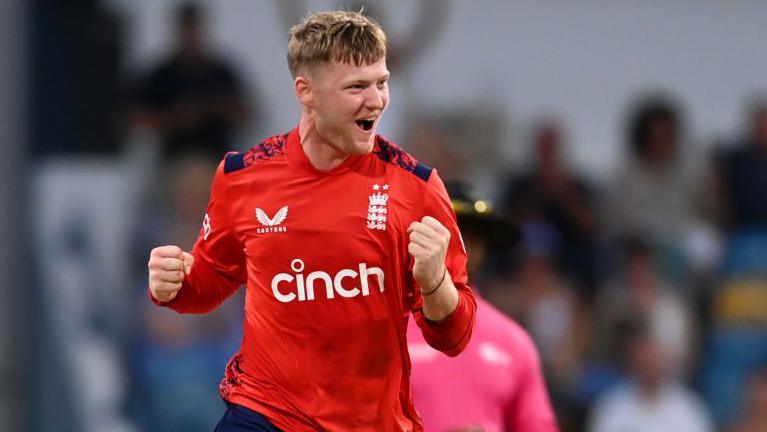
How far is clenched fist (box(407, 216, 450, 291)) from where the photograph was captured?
12.1ft

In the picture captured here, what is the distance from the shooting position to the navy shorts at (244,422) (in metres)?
3.93

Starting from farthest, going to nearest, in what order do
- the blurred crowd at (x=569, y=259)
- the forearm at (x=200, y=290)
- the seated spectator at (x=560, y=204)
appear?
the seated spectator at (x=560, y=204)
the blurred crowd at (x=569, y=259)
the forearm at (x=200, y=290)

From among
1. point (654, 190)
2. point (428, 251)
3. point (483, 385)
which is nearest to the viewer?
point (428, 251)

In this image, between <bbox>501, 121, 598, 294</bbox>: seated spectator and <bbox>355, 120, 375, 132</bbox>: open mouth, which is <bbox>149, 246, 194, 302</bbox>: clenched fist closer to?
<bbox>355, 120, 375, 132</bbox>: open mouth

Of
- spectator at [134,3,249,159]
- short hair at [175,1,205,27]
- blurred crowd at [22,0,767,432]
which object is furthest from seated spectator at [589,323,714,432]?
short hair at [175,1,205,27]

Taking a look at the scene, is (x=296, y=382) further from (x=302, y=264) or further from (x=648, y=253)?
(x=648, y=253)

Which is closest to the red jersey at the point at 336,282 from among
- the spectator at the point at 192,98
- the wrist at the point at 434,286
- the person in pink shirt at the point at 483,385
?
the wrist at the point at 434,286

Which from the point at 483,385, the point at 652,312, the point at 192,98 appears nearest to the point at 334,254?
the point at 483,385

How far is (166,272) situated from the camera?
399 cm

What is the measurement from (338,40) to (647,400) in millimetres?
6503

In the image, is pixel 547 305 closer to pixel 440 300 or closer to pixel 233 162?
pixel 233 162

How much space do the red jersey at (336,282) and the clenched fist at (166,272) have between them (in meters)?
0.19

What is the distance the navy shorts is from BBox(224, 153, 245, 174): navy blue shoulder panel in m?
0.64

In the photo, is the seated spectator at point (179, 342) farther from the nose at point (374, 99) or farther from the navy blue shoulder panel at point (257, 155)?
the nose at point (374, 99)
